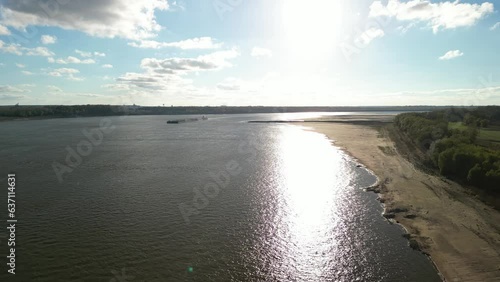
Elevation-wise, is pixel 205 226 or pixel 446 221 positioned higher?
pixel 446 221

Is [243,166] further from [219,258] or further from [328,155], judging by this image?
[219,258]

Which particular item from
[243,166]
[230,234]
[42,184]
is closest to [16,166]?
[42,184]

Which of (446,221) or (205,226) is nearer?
(205,226)

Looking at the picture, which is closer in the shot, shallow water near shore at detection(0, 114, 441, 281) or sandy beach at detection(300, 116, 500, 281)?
shallow water near shore at detection(0, 114, 441, 281)

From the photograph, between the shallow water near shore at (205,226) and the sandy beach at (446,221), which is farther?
A: the sandy beach at (446,221)
